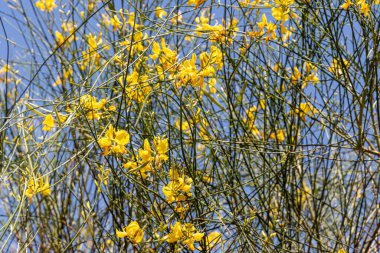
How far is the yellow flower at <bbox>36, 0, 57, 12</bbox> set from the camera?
315cm

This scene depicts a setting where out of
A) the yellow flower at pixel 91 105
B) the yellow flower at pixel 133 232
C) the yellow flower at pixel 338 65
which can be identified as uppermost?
the yellow flower at pixel 338 65

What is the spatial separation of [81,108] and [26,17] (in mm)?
1448

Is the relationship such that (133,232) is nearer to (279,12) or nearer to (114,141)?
(114,141)

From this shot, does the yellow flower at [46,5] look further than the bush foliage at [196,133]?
Yes

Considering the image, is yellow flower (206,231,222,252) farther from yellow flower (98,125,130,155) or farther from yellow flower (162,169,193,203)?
yellow flower (98,125,130,155)

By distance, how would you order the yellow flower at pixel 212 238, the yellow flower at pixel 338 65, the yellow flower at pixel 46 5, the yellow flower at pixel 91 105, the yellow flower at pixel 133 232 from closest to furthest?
the yellow flower at pixel 133 232
the yellow flower at pixel 91 105
the yellow flower at pixel 212 238
the yellow flower at pixel 338 65
the yellow flower at pixel 46 5

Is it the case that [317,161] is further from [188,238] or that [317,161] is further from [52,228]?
[52,228]

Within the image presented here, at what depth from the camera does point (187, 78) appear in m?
1.73

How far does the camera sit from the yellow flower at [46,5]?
315 centimetres

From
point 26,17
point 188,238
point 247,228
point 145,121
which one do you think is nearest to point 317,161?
point 247,228

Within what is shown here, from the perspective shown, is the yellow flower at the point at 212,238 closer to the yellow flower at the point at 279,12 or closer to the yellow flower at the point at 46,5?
the yellow flower at the point at 279,12

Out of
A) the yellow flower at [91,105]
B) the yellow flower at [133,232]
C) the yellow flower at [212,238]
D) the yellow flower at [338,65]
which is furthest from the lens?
the yellow flower at [338,65]

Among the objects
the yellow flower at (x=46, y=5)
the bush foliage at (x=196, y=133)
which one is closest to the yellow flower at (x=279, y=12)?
the bush foliage at (x=196, y=133)

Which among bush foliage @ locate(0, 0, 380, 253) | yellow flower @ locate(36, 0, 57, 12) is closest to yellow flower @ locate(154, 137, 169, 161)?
bush foliage @ locate(0, 0, 380, 253)
